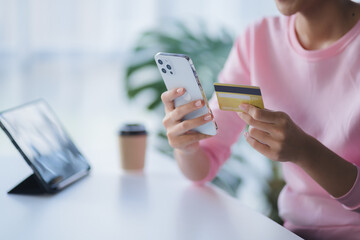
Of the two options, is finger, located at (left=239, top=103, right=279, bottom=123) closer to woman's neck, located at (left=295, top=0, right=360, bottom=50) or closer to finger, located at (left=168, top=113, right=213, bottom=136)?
finger, located at (left=168, top=113, right=213, bottom=136)

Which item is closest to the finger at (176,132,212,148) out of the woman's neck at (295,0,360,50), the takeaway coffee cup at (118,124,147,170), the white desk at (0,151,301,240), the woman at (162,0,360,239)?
the woman at (162,0,360,239)

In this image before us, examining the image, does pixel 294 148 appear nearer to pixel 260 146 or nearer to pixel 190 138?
pixel 260 146

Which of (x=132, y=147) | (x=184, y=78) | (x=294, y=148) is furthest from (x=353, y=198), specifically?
(x=132, y=147)

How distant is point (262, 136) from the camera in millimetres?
750

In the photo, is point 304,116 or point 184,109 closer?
point 184,109

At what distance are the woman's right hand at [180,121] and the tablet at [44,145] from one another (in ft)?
0.78

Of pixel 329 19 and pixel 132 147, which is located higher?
pixel 329 19

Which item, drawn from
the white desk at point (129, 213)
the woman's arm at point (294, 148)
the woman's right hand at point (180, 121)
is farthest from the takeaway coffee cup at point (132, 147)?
the woman's arm at point (294, 148)

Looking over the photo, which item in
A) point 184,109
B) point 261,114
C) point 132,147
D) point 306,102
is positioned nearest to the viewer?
point 261,114

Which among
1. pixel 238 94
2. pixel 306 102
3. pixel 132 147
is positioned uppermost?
pixel 238 94

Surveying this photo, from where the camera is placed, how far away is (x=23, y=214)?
766mm

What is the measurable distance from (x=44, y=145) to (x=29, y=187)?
9 centimetres

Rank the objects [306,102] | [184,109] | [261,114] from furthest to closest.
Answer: [306,102], [184,109], [261,114]

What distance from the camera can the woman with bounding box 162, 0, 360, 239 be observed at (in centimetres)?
77
